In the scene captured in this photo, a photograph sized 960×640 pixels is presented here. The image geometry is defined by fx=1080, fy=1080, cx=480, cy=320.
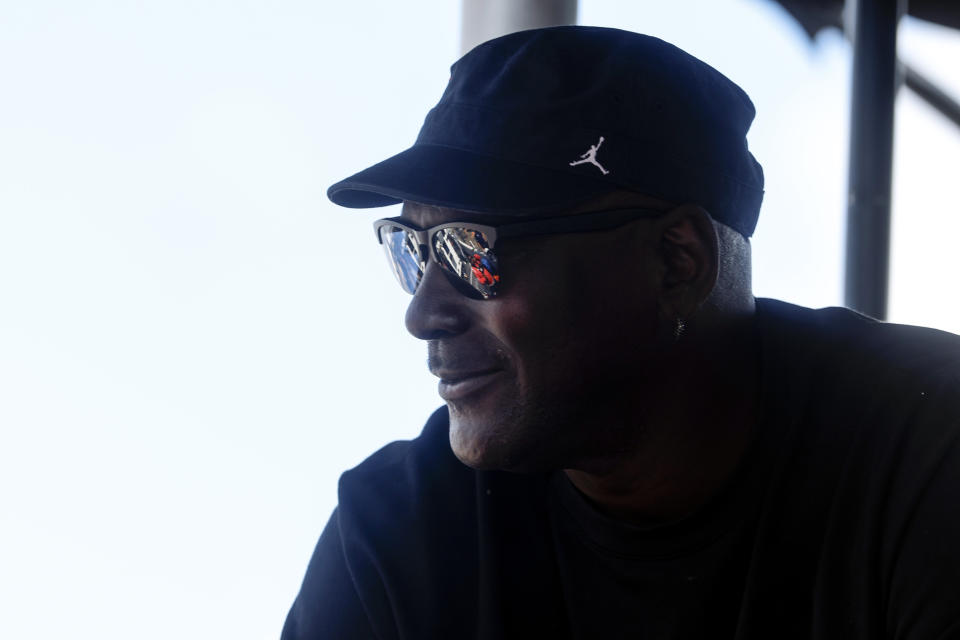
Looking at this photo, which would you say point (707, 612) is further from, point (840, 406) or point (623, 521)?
point (840, 406)

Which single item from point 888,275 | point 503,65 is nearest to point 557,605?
point 503,65

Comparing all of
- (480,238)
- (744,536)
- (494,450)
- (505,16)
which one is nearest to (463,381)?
(494,450)

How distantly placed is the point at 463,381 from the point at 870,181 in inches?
104

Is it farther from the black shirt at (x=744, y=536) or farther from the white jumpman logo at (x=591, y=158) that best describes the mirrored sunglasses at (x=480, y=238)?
the black shirt at (x=744, y=536)

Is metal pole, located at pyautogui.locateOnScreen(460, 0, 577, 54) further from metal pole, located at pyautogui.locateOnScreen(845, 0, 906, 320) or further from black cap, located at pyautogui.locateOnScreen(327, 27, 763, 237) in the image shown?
metal pole, located at pyautogui.locateOnScreen(845, 0, 906, 320)

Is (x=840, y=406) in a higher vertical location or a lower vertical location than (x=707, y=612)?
higher

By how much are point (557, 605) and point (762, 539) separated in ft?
1.05

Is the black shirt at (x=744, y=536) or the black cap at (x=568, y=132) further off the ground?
the black cap at (x=568, y=132)

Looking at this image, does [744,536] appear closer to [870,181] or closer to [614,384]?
[614,384]

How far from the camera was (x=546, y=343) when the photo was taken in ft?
4.99

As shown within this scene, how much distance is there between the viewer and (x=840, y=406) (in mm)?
1533

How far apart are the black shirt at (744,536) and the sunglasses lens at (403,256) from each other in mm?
289

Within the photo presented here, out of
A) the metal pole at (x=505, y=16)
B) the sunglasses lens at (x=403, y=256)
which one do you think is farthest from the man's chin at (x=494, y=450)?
the metal pole at (x=505, y=16)

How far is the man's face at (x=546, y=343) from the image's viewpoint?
59.6 inches
